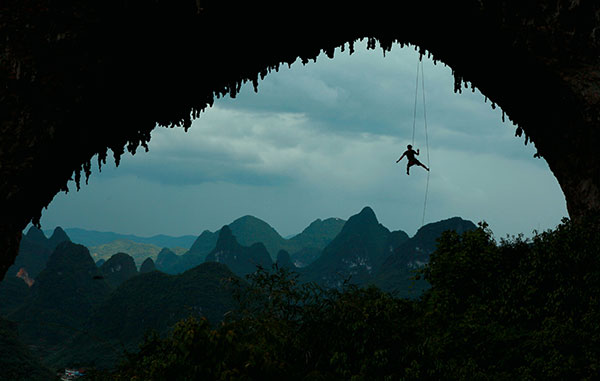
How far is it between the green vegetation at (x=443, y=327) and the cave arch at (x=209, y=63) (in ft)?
12.0

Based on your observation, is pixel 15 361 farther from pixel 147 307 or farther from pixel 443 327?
pixel 443 327

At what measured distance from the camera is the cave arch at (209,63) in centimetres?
928

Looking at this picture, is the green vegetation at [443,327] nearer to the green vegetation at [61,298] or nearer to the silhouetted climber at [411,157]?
the silhouetted climber at [411,157]

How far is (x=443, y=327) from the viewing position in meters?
16.5

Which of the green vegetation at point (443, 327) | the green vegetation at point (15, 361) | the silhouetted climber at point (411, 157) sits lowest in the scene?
the green vegetation at point (15, 361)

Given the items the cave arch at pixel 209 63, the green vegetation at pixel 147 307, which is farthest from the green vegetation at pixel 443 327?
the green vegetation at pixel 147 307

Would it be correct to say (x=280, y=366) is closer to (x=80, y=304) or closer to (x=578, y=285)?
(x=578, y=285)

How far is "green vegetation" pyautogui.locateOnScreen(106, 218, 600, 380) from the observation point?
11.3 m

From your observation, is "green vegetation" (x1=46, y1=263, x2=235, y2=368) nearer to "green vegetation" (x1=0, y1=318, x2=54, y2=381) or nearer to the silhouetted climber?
"green vegetation" (x1=0, y1=318, x2=54, y2=381)

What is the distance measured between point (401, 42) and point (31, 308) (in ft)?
480

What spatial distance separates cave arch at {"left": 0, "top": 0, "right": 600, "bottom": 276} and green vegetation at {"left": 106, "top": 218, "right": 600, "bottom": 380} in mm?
3650

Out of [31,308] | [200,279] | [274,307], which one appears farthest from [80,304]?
[274,307]

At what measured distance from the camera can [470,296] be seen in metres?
16.7

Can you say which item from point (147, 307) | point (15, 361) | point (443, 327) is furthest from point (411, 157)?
point (147, 307)
